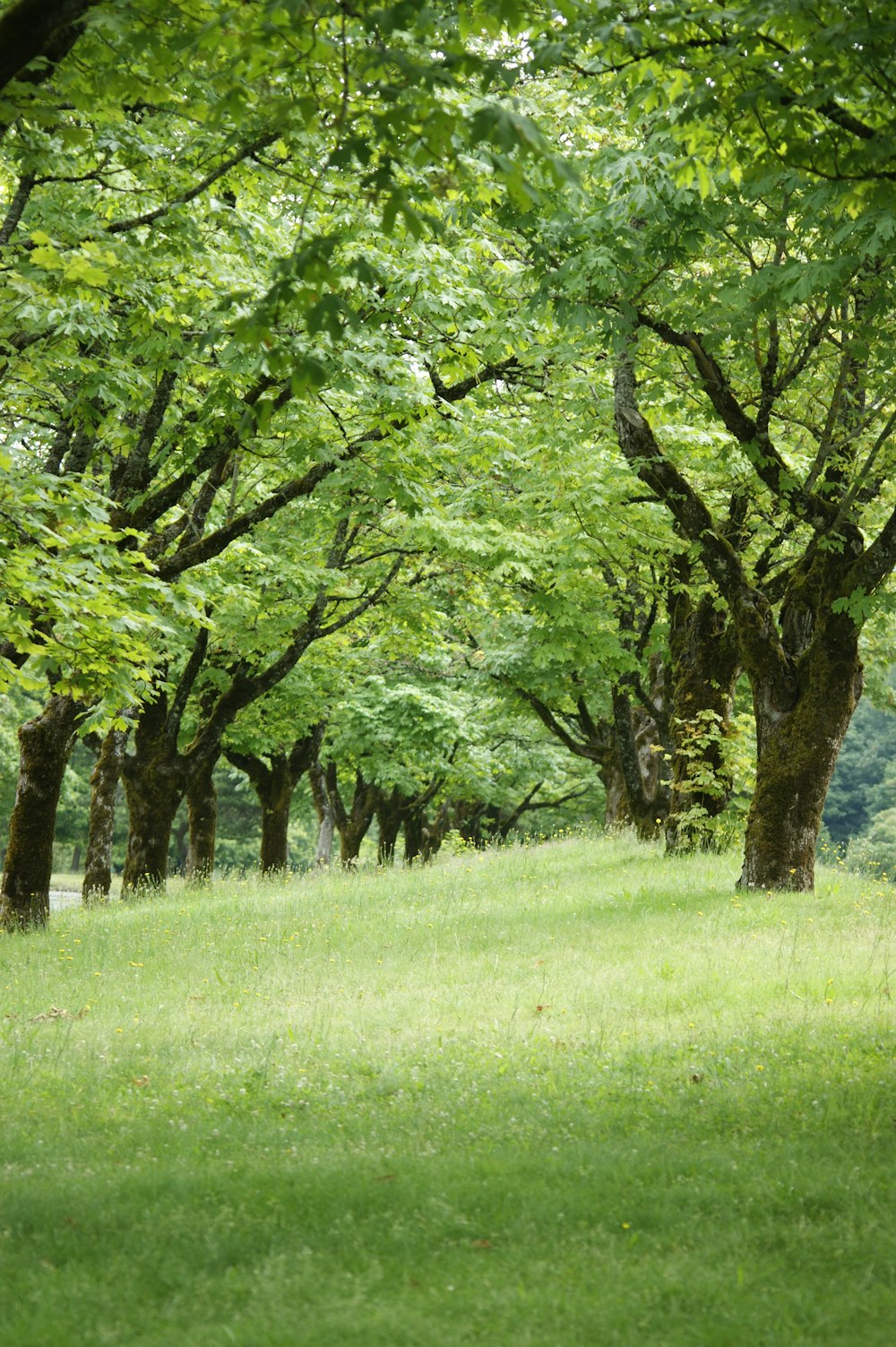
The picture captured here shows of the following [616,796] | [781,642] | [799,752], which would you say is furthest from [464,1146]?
[616,796]

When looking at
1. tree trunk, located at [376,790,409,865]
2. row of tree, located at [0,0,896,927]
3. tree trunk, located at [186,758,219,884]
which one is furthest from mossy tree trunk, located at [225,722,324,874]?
row of tree, located at [0,0,896,927]

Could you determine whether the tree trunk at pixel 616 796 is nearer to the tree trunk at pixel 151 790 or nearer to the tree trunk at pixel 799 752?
Answer: the tree trunk at pixel 151 790

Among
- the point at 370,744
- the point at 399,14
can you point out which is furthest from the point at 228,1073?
the point at 370,744

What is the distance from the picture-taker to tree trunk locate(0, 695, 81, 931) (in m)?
15.0

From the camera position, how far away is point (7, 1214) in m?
5.11

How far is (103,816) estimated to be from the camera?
827 inches

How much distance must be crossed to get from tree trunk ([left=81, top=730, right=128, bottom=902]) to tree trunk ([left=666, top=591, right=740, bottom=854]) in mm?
9958

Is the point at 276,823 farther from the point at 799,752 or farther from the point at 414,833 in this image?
the point at 799,752

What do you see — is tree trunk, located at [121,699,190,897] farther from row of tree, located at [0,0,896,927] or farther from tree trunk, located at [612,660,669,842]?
tree trunk, located at [612,660,669,842]

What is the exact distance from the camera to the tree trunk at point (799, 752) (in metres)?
12.7

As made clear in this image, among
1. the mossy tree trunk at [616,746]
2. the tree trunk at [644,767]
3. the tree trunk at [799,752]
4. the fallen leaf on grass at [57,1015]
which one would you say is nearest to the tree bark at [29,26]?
the fallen leaf on grass at [57,1015]

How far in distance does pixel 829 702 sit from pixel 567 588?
5.77 meters

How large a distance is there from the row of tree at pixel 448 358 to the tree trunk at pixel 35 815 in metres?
0.07

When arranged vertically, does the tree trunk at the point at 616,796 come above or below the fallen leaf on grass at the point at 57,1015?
above
